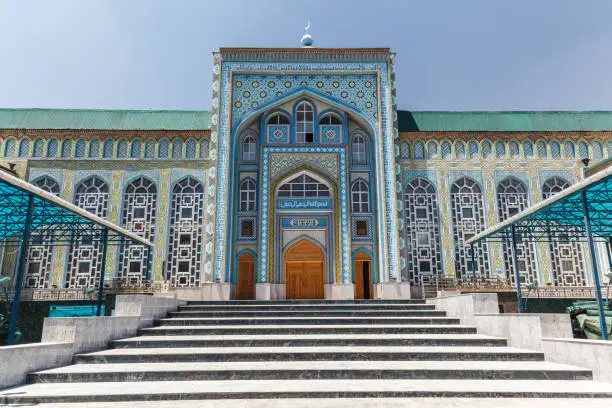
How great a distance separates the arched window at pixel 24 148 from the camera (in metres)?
17.4

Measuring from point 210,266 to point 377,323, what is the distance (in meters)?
7.47

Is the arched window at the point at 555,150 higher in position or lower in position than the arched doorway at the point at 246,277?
higher

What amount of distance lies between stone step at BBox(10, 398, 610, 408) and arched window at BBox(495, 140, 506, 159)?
14.2 meters

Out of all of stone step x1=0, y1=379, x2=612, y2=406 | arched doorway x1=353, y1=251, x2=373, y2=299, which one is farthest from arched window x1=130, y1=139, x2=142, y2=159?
stone step x1=0, y1=379, x2=612, y2=406

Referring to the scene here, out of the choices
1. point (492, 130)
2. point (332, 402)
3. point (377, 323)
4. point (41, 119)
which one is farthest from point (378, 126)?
point (41, 119)

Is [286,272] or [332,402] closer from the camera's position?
[332,402]

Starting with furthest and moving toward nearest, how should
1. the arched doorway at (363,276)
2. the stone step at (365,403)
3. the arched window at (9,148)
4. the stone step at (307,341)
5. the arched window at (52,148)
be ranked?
the arched window at (52,148), the arched window at (9,148), the arched doorway at (363,276), the stone step at (307,341), the stone step at (365,403)

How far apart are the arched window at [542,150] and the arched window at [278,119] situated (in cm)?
1046

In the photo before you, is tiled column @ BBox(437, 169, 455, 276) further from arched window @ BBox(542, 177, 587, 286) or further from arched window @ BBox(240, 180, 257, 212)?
arched window @ BBox(240, 180, 257, 212)

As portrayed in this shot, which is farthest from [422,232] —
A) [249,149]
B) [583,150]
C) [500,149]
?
[583,150]

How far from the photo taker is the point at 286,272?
52.9ft

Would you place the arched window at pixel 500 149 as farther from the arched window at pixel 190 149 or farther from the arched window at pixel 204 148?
the arched window at pixel 190 149

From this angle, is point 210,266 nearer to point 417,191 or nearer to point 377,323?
point 377,323

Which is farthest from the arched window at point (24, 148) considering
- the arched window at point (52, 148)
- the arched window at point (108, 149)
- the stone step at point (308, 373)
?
the stone step at point (308, 373)
